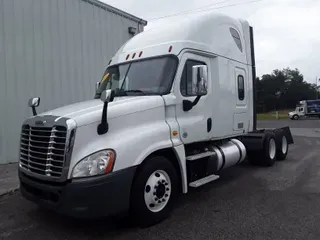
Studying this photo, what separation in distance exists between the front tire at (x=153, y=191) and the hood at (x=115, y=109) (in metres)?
0.77

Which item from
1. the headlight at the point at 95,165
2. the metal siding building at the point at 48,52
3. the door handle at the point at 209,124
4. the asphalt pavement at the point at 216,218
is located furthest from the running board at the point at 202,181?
the metal siding building at the point at 48,52

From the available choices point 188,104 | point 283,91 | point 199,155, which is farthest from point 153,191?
point 283,91

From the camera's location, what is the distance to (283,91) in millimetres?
102688

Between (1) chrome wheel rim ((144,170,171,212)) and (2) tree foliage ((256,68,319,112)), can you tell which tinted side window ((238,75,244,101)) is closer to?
(1) chrome wheel rim ((144,170,171,212))

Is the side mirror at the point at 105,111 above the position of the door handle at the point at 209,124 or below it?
above

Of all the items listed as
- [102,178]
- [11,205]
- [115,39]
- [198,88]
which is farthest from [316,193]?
[115,39]

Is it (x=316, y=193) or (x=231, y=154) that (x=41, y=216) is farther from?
(x=316, y=193)

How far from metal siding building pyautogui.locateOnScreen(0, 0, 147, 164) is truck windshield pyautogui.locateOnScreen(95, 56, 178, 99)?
4.67 m

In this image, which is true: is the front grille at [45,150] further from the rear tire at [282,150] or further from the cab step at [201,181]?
the rear tire at [282,150]

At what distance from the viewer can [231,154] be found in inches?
261

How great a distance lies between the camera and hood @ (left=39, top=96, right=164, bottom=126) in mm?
3990

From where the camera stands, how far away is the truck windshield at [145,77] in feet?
16.2

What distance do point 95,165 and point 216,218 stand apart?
6.73 feet

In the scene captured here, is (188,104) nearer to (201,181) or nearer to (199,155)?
(199,155)
